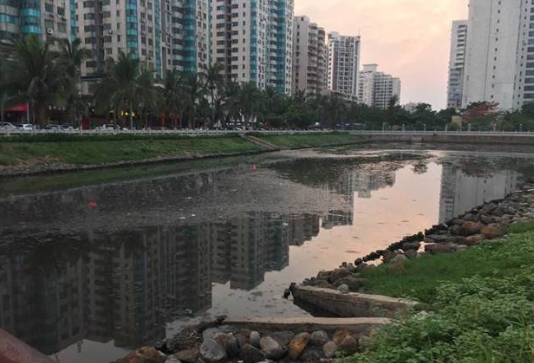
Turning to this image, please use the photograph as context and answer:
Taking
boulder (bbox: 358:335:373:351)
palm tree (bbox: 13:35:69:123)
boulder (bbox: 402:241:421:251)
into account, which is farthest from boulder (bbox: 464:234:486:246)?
palm tree (bbox: 13:35:69:123)

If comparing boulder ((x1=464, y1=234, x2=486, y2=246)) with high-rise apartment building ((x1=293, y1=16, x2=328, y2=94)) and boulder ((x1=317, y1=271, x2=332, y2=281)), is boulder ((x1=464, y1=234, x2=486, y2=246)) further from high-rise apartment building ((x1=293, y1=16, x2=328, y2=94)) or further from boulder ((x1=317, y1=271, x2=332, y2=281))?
high-rise apartment building ((x1=293, y1=16, x2=328, y2=94))

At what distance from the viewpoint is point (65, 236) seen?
15570mm

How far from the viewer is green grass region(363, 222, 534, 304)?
352 inches

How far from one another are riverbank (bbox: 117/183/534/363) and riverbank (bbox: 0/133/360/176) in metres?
27.0

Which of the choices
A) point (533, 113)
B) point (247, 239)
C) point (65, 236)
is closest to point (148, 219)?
point (65, 236)

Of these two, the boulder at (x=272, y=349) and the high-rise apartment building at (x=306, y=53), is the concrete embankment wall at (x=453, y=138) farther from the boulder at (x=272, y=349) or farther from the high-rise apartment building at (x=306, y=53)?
the boulder at (x=272, y=349)

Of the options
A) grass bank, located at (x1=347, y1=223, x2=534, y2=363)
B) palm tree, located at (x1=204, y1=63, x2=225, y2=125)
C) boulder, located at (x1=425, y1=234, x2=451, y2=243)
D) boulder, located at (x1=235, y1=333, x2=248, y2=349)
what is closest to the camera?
grass bank, located at (x1=347, y1=223, x2=534, y2=363)

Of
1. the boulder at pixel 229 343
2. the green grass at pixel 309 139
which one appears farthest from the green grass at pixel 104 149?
the boulder at pixel 229 343

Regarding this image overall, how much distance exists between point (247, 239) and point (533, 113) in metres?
109

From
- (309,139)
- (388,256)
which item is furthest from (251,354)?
(309,139)

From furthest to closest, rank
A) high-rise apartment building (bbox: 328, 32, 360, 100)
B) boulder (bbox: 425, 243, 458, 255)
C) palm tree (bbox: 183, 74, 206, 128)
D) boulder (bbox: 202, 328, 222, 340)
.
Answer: high-rise apartment building (bbox: 328, 32, 360, 100) → palm tree (bbox: 183, 74, 206, 128) → boulder (bbox: 425, 243, 458, 255) → boulder (bbox: 202, 328, 222, 340)

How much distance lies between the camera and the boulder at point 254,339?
25.7ft

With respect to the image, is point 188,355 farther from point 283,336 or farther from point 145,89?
point 145,89

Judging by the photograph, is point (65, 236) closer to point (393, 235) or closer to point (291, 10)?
point (393, 235)
